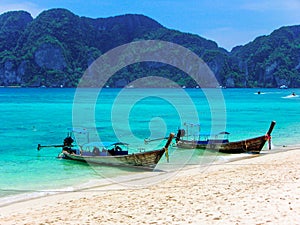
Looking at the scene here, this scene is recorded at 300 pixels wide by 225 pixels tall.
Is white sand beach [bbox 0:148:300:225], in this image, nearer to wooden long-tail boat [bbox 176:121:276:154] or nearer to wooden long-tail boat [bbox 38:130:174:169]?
wooden long-tail boat [bbox 38:130:174:169]

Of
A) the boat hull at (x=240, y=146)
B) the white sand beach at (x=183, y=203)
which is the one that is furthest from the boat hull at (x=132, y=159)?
the boat hull at (x=240, y=146)

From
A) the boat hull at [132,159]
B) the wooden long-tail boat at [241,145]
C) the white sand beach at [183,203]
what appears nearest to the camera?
the white sand beach at [183,203]

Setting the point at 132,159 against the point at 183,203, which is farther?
the point at 132,159

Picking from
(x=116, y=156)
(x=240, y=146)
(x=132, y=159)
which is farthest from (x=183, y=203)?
(x=240, y=146)

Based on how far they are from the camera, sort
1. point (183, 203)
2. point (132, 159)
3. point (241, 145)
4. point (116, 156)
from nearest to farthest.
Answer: point (183, 203) → point (132, 159) → point (116, 156) → point (241, 145)

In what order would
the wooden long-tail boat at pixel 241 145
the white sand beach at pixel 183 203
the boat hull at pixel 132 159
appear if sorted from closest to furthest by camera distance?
the white sand beach at pixel 183 203 → the boat hull at pixel 132 159 → the wooden long-tail boat at pixel 241 145

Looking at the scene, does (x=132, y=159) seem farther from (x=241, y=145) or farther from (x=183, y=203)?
(x=183, y=203)

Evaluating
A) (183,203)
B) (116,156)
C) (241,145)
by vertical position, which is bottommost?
(183,203)

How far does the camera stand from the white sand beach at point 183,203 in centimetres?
870

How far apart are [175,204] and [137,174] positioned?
708 cm

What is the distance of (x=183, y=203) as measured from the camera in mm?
10281

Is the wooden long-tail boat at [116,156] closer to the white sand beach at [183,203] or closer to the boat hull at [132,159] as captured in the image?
the boat hull at [132,159]

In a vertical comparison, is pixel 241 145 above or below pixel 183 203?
above

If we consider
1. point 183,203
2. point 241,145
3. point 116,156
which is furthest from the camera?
point 241,145
